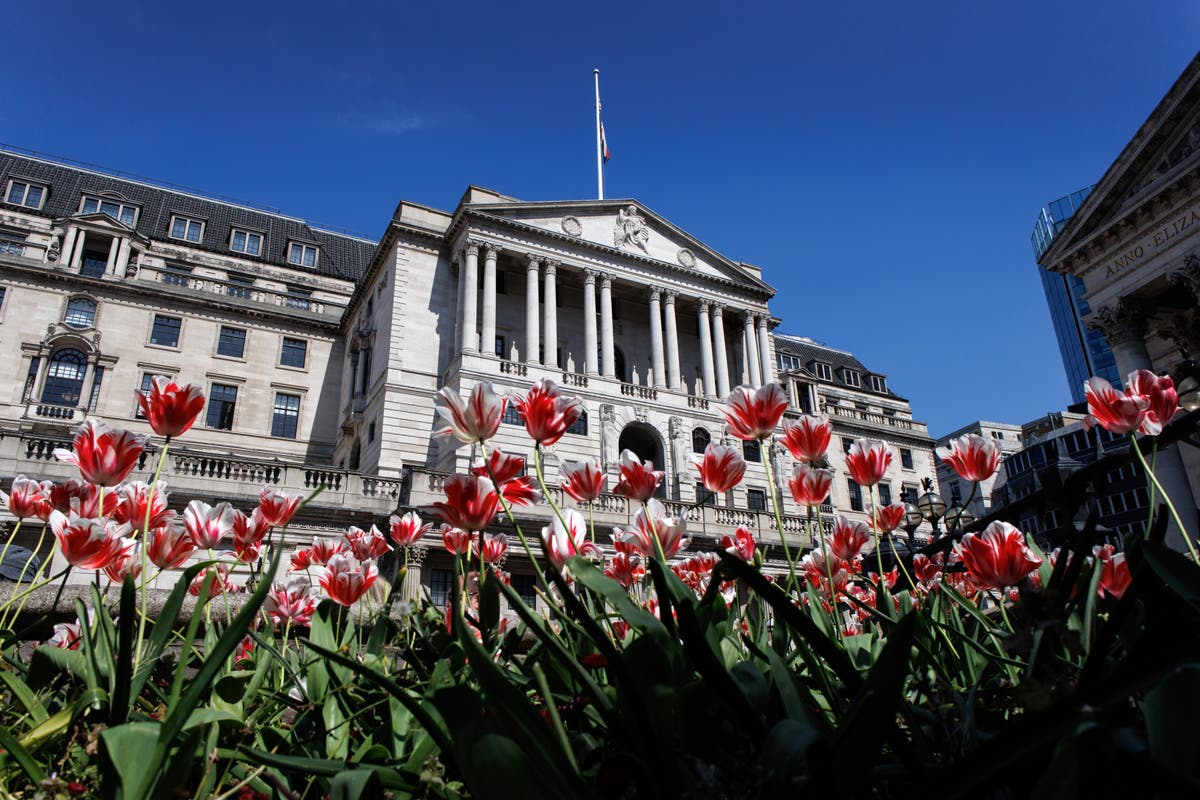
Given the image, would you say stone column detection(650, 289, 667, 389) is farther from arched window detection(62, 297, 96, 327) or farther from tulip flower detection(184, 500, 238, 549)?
tulip flower detection(184, 500, 238, 549)

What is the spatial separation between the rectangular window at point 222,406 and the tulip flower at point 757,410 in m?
39.2

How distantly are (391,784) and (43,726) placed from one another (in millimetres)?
1075

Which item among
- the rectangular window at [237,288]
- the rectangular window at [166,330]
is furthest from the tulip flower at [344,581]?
the rectangular window at [237,288]

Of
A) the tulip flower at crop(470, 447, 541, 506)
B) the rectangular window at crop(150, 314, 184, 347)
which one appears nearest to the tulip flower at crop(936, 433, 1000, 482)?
the tulip flower at crop(470, 447, 541, 506)

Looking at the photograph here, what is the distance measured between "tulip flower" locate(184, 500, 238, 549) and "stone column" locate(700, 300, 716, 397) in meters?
34.1

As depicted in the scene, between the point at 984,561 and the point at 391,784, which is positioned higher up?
the point at 984,561

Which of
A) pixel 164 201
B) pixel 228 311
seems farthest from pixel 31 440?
pixel 164 201

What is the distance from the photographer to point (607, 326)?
116 ft

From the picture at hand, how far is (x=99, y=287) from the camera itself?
3675cm

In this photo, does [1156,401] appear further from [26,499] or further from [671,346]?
[671,346]

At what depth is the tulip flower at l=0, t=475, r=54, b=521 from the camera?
3.63m

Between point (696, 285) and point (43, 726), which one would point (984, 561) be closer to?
point (43, 726)

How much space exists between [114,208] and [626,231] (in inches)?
1254

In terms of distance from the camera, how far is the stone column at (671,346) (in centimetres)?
3606
